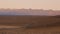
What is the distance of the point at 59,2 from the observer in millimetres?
586

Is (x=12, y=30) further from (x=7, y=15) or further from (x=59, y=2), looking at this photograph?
(x=59, y=2)

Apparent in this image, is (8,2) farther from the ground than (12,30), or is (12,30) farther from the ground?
(8,2)

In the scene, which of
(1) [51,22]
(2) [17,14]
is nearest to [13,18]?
(2) [17,14]

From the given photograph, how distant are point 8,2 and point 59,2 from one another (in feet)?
0.81

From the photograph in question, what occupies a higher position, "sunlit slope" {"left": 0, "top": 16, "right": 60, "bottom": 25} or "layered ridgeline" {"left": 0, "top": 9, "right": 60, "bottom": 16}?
"layered ridgeline" {"left": 0, "top": 9, "right": 60, "bottom": 16}

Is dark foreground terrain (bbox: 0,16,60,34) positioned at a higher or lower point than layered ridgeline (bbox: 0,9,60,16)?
lower

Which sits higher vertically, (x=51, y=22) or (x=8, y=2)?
(x=8, y=2)

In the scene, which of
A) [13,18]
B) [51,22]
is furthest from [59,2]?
[13,18]

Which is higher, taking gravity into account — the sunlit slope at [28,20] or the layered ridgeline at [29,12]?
the layered ridgeline at [29,12]

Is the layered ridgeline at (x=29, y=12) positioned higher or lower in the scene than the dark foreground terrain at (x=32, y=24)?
higher

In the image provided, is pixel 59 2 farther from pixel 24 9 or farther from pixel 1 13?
pixel 1 13

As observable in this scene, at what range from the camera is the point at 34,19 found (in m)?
0.53

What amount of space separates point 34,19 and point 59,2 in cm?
16

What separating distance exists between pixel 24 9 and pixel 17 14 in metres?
0.06
